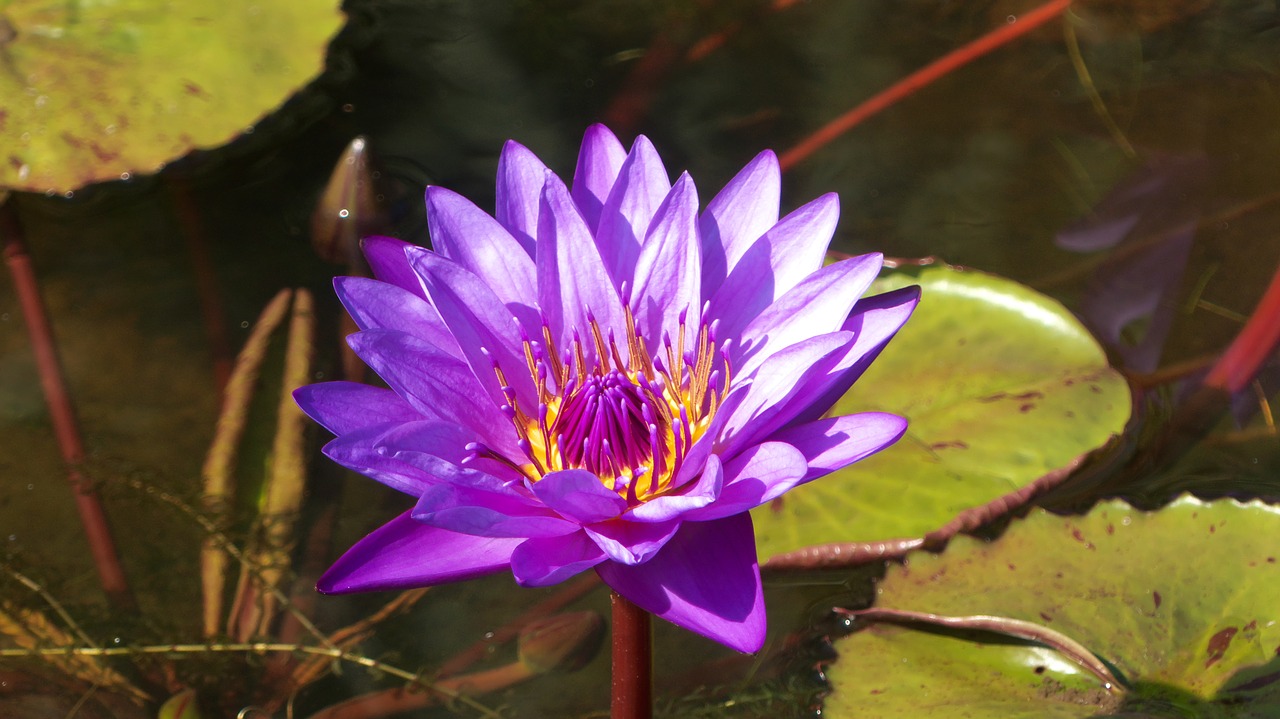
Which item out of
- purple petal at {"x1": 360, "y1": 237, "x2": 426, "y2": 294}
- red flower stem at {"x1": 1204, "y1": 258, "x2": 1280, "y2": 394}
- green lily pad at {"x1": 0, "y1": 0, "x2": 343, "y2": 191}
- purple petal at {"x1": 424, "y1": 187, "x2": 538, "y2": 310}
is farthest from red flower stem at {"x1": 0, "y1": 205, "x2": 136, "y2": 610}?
red flower stem at {"x1": 1204, "y1": 258, "x2": 1280, "y2": 394}

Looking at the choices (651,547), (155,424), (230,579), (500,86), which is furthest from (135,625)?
(500,86)

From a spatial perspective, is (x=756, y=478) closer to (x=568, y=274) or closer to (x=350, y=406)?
(x=568, y=274)

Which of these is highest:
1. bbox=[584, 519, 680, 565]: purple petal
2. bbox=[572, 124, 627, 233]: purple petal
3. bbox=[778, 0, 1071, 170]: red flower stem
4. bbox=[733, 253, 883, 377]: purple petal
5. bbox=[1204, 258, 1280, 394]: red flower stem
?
bbox=[572, 124, 627, 233]: purple petal

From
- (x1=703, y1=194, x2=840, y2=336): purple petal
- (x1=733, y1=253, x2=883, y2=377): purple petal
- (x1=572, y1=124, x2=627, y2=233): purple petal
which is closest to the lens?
(x1=733, y1=253, x2=883, y2=377): purple petal

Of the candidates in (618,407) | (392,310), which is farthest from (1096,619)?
(392,310)

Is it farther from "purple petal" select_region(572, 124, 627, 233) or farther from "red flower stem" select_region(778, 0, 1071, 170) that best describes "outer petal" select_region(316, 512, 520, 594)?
"red flower stem" select_region(778, 0, 1071, 170)
